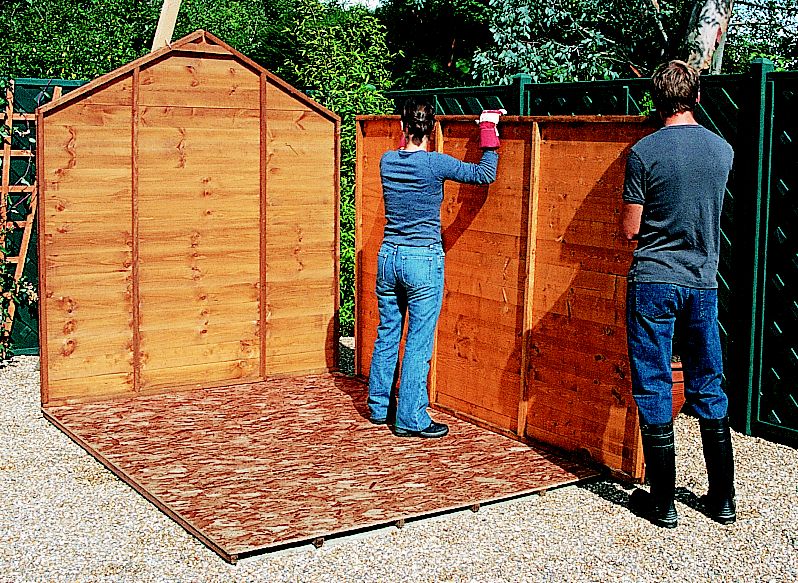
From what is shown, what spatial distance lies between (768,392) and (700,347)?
6.18ft

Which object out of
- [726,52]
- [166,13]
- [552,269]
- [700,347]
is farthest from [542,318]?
[726,52]

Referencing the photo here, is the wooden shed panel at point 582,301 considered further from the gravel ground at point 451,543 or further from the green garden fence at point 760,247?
the green garden fence at point 760,247

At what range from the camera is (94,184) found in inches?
310

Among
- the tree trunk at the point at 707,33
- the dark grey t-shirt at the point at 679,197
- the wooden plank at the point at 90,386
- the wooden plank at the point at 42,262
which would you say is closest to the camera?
the dark grey t-shirt at the point at 679,197

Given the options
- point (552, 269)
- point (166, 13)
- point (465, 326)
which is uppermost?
point (166, 13)

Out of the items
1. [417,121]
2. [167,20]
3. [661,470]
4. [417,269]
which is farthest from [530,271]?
[167,20]

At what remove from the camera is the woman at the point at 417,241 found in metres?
6.85

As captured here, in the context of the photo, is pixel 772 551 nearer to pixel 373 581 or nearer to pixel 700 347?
pixel 700 347

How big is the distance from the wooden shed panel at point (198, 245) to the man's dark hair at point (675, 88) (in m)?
3.79

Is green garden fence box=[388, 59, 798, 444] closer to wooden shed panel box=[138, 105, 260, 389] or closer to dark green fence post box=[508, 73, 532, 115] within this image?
dark green fence post box=[508, 73, 532, 115]

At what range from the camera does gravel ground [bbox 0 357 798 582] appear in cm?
504

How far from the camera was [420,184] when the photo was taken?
6.87 m

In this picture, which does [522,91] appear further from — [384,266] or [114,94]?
[114,94]

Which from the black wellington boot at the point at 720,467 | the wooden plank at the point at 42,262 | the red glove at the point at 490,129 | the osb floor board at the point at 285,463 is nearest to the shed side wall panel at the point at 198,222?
the osb floor board at the point at 285,463
